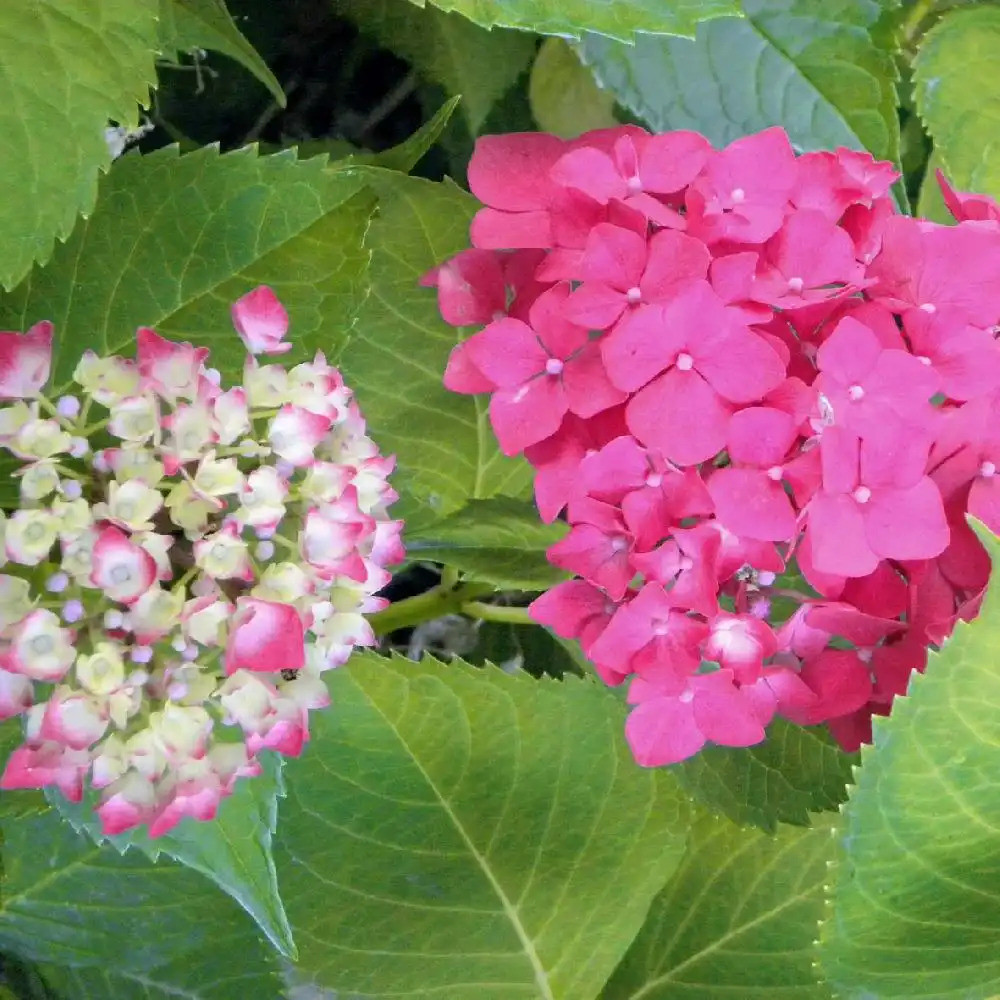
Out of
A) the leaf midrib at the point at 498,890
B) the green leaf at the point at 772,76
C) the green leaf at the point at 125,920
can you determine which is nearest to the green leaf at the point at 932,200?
the green leaf at the point at 772,76

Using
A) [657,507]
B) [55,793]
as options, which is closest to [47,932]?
[55,793]

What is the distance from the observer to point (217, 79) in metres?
0.79

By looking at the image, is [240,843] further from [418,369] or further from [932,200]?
[932,200]

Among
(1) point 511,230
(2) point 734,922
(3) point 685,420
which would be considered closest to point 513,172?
(1) point 511,230

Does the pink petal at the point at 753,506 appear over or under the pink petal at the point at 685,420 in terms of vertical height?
under

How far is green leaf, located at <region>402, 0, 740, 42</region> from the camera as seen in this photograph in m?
0.51

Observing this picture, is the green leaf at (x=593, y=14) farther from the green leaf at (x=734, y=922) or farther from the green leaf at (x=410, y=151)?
the green leaf at (x=734, y=922)

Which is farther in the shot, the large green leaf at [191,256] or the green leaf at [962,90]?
the green leaf at [962,90]

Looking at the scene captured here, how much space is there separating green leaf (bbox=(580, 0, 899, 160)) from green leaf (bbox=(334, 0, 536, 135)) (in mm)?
117

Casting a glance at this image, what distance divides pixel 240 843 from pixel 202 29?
0.42 meters

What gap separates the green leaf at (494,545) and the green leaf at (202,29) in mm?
267

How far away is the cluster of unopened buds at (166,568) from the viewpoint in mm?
443

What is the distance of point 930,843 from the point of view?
45 cm

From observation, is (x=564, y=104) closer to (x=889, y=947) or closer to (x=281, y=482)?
(x=281, y=482)
